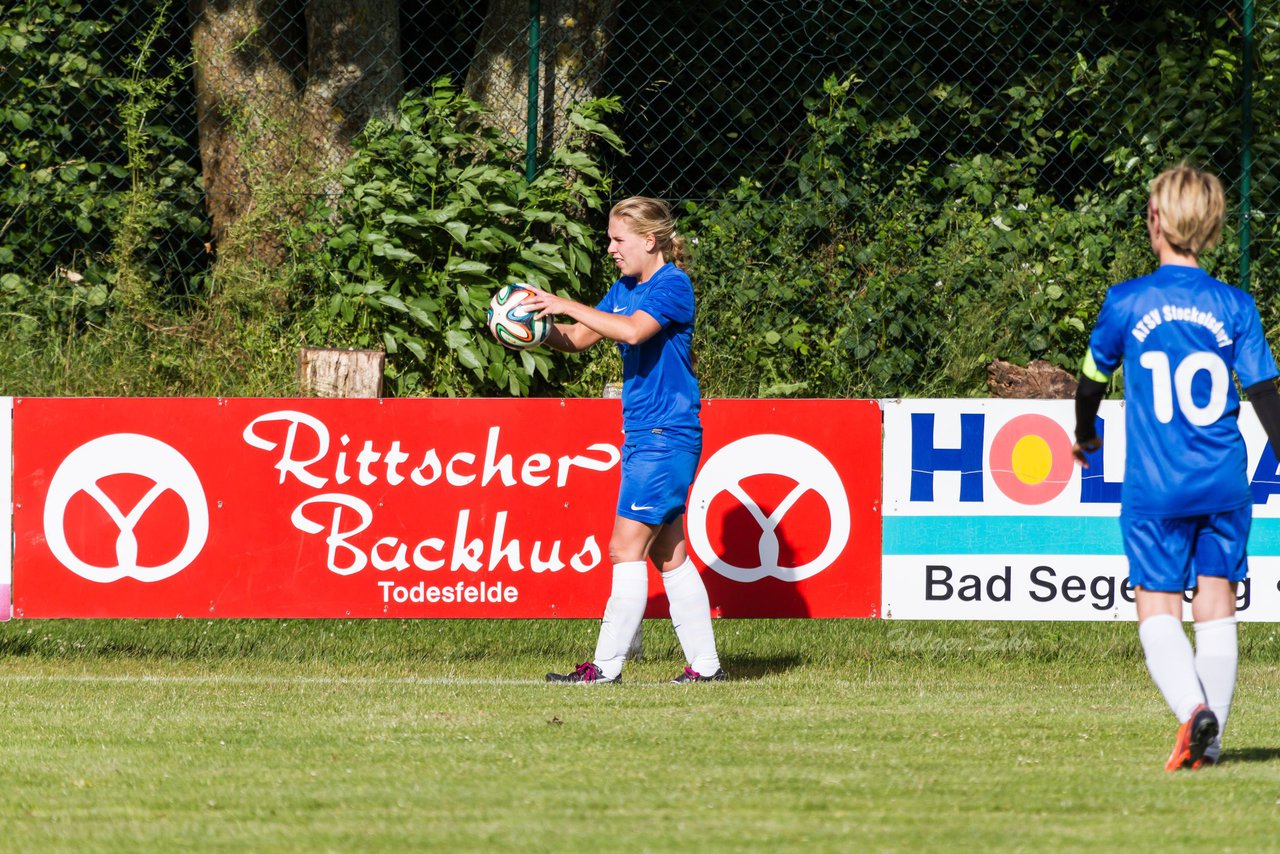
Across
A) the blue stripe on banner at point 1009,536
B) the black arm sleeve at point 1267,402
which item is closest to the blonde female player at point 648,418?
the blue stripe on banner at point 1009,536

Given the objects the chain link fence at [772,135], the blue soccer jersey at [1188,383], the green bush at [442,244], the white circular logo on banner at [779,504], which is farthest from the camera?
the chain link fence at [772,135]

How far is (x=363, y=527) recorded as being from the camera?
304 inches

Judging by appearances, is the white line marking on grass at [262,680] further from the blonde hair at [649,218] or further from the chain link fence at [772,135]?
the chain link fence at [772,135]

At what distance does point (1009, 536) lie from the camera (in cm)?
781

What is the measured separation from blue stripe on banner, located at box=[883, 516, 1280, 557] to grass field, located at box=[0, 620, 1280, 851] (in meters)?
0.59

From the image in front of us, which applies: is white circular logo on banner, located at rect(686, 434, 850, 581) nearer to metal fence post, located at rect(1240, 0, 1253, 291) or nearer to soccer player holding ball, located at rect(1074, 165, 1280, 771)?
soccer player holding ball, located at rect(1074, 165, 1280, 771)

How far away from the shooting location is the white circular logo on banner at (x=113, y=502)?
7.61 meters

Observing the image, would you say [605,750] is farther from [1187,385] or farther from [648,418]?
[1187,385]

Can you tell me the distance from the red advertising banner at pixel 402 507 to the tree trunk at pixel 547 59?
10.3ft

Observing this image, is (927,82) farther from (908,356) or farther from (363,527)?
(363,527)

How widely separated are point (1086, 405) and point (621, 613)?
7.63 feet

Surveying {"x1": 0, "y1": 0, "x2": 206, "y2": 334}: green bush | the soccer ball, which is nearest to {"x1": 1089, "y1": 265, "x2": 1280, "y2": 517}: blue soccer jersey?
the soccer ball

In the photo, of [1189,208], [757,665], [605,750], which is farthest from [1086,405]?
[757,665]

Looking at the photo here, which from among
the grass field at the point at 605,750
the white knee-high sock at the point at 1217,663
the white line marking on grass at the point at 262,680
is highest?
the white knee-high sock at the point at 1217,663
